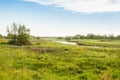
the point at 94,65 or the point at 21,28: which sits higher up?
the point at 21,28

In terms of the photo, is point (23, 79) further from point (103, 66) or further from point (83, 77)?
point (103, 66)

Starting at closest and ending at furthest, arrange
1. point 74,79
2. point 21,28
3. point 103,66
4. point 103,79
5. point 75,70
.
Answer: point 103,79 → point 74,79 → point 75,70 → point 103,66 → point 21,28

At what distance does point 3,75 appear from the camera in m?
18.7

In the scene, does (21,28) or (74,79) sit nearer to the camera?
(74,79)

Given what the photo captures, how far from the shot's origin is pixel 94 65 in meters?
27.5

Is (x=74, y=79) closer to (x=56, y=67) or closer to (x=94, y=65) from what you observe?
(x=56, y=67)

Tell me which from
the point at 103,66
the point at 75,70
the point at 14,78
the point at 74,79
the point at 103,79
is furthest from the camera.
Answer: the point at 103,66

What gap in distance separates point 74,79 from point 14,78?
15.9 ft

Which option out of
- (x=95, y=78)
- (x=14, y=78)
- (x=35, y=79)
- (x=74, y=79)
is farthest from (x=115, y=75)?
(x=14, y=78)

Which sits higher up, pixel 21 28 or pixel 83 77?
pixel 21 28

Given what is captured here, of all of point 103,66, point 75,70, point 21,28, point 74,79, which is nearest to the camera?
point 74,79

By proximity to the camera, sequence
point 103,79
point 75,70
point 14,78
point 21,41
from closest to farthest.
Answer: point 103,79, point 14,78, point 75,70, point 21,41

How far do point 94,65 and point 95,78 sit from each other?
7899 mm

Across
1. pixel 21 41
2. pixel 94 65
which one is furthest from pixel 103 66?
pixel 21 41
